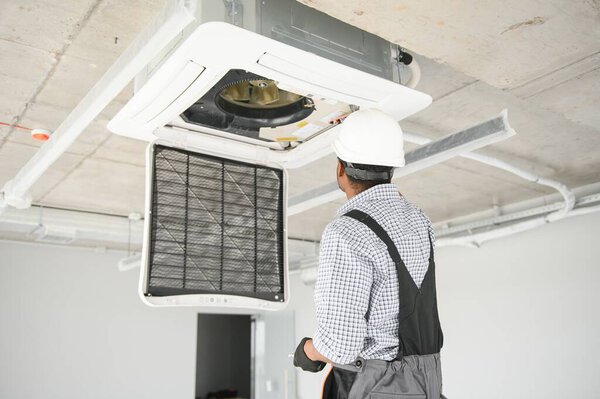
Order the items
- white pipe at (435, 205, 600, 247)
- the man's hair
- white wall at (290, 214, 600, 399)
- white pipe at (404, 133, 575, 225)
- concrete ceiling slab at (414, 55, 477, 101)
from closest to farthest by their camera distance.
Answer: the man's hair, concrete ceiling slab at (414, 55, 477, 101), white pipe at (404, 133, 575, 225), white pipe at (435, 205, 600, 247), white wall at (290, 214, 600, 399)

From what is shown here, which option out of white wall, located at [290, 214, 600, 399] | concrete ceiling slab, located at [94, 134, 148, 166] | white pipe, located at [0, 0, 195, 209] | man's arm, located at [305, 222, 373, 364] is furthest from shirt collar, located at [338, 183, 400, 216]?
white wall, located at [290, 214, 600, 399]

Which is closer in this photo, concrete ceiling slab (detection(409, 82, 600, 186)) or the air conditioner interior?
the air conditioner interior

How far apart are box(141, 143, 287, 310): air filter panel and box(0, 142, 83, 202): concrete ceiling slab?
1550mm

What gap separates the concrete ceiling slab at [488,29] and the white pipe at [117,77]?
31 centimetres

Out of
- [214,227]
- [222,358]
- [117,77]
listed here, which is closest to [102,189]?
[214,227]

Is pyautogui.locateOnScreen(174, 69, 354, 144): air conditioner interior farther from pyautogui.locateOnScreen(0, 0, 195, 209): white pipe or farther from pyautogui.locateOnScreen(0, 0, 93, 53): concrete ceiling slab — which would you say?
pyautogui.locateOnScreen(0, 0, 93, 53): concrete ceiling slab

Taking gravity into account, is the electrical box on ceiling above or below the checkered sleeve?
above

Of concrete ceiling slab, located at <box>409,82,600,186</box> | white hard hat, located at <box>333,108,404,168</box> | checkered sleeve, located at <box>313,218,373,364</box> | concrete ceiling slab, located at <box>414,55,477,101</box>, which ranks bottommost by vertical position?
checkered sleeve, located at <box>313,218,373,364</box>

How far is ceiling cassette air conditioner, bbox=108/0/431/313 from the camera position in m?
1.27

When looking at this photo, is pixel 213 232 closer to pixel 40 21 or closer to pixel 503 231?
pixel 40 21

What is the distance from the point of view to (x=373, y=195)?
4.30ft

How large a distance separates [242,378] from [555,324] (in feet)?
16.4

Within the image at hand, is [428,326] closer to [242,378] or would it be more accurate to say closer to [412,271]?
[412,271]

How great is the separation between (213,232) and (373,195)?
636mm
